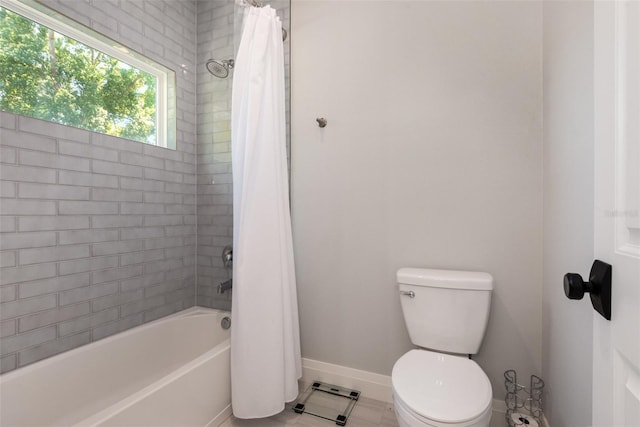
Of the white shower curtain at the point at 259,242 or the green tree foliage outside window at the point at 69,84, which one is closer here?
the green tree foliage outside window at the point at 69,84

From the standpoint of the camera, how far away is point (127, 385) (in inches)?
63.4

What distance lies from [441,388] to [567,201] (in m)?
0.91

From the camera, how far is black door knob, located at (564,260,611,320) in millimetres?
493

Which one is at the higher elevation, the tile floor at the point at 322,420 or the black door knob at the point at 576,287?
the black door knob at the point at 576,287

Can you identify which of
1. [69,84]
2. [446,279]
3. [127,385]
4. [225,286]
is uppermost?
[69,84]

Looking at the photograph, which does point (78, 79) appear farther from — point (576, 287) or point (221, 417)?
point (576, 287)

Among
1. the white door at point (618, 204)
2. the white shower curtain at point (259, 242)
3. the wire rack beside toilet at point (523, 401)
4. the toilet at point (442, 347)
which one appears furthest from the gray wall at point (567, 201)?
the white shower curtain at point (259, 242)

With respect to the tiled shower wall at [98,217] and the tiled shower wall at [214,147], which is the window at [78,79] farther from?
the tiled shower wall at [214,147]

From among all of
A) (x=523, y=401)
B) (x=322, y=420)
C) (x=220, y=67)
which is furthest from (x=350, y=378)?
(x=220, y=67)

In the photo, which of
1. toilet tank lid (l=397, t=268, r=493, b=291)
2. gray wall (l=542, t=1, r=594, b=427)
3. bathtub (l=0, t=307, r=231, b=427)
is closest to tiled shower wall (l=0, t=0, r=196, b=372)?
bathtub (l=0, t=307, r=231, b=427)

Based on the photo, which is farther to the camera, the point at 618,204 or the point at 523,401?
the point at 523,401

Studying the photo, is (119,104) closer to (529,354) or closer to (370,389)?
(370,389)

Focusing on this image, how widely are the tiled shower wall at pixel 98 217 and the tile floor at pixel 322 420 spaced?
37.7 inches

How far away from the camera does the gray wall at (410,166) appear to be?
1446 mm
